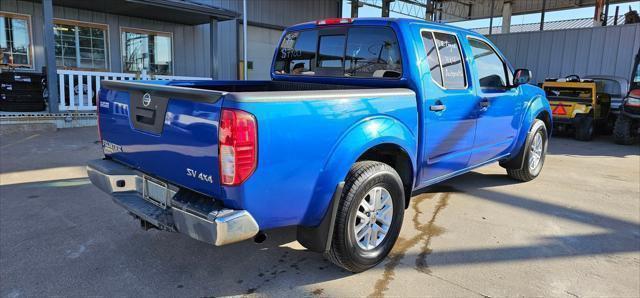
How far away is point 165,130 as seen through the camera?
260 cm

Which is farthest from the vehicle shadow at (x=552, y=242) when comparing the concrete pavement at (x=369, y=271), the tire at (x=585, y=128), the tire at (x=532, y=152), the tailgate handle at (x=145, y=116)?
the tire at (x=585, y=128)

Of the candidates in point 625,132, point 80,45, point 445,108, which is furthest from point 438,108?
point 80,45

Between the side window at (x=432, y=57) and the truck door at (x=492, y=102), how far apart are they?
622 mm

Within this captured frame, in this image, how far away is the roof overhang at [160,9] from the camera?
10461 millimetres

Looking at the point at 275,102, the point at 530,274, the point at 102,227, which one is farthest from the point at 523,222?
the point at 102,227

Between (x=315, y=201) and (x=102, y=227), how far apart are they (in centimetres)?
232

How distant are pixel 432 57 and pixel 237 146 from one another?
2.14 m

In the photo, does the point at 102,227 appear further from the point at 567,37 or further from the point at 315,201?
the point at 567,37

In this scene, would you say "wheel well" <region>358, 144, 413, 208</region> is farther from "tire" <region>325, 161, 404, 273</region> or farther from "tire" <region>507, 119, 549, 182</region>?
"tire" <region>507, 119, 549, 182</region>

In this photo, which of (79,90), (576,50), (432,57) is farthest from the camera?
(576,50)

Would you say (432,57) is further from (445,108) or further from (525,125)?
(525,125)

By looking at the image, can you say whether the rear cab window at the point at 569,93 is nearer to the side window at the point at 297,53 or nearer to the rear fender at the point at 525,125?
the rear fender at the point at 525,125

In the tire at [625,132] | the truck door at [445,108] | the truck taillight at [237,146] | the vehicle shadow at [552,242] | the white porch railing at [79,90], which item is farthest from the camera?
the tire at [625,132]

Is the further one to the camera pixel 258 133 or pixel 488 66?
pixel 488 66
